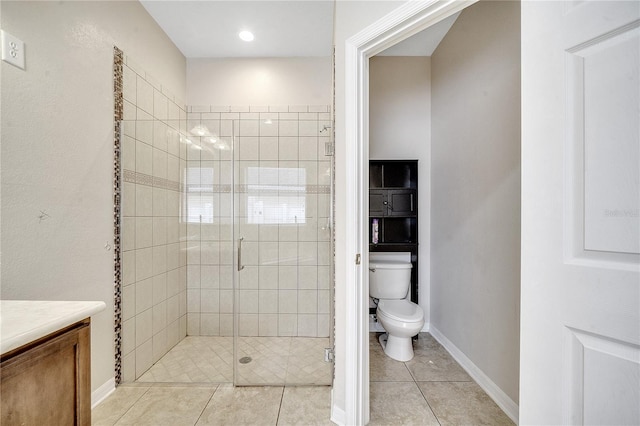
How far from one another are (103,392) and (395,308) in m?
2.03

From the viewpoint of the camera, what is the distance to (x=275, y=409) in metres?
1.49

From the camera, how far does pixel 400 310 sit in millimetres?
1989

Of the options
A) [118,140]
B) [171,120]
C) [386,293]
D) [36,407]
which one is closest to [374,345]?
[386,293]

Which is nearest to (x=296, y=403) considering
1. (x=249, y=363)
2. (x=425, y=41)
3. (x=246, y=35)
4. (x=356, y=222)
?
(x=249, y=363)

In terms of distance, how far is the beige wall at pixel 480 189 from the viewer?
147 cm

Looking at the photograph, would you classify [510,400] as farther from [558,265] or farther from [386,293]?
[558,265]

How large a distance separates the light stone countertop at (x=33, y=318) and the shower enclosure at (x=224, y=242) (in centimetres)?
103

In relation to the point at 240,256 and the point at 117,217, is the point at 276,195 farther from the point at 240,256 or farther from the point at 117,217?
the point at 117,217

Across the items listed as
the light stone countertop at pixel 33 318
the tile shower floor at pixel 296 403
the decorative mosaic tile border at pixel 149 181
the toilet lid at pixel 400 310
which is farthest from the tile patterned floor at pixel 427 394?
the decorative mosaic tile border at pixel 149 181

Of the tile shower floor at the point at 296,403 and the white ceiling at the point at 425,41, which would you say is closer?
the tile shower floor at the point at 296,403

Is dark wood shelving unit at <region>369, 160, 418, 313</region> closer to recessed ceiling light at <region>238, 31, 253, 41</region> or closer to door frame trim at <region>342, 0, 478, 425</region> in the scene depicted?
door frame trim at <region>342, 0, 478, 425</region>

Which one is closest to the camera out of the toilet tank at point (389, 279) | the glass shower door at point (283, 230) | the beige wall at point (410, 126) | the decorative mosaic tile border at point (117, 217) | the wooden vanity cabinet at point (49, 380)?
the wooden vanity cabinet at point (49, 380)

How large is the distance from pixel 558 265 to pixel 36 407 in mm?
1469

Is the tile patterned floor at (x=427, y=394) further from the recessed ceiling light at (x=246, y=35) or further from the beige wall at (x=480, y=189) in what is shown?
the recessed ceiling light at (x=246, y=35)
